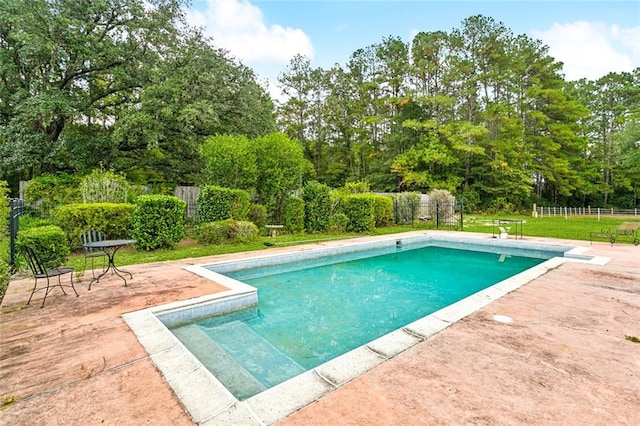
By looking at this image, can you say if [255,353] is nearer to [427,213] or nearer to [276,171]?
[276,171]

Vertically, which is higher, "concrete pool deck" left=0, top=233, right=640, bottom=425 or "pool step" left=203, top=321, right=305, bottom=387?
"concrete pool deck" left=0, top=233, right=640, bottom=425

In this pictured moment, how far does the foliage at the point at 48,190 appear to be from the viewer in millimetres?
10961

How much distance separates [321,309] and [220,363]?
2.17 meters

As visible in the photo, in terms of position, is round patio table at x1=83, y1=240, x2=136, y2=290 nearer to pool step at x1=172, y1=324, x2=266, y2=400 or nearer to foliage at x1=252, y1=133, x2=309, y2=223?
pool step at x1=172, y1=324, x2=266, y2=400

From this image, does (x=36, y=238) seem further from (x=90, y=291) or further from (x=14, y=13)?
(x=14, y=13)

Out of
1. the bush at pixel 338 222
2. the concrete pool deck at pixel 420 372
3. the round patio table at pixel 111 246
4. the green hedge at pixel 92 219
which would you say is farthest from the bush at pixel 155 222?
the bush at pixel 338 222

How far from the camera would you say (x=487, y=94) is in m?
26.6

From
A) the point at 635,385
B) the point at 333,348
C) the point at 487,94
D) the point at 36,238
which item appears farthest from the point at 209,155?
the point at 487,94

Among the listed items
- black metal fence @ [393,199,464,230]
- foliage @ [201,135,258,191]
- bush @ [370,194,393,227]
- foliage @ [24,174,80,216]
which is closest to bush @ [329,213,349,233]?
bush @ [370,194,393,227]

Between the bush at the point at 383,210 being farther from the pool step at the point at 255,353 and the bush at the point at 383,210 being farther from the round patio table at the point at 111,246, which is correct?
the pool step at the point at 255,353

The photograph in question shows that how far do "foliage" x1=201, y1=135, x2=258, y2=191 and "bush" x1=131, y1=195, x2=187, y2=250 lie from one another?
→ 275cm

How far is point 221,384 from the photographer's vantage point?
2203 mm

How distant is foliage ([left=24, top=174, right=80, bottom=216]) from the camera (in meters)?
11.0

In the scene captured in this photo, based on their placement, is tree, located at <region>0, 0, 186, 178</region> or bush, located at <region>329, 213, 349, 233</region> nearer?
tree, located at <region>0, 0, 186, 178</region>
